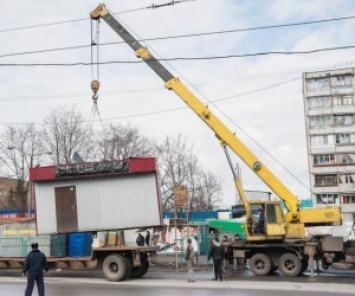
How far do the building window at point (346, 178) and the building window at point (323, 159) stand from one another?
8.95 ft

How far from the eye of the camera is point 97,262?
1853cm

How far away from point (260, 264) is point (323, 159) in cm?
6174

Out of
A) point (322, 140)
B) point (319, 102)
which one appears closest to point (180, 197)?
point (322, 140)

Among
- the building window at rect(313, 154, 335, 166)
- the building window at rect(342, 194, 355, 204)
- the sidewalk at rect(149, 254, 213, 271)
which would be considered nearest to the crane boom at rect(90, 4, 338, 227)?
the sidewalk at rect(149, 254, 213, 271)

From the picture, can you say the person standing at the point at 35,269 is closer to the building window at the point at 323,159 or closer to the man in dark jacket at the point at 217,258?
the man in dark jacket at the point at 217,258

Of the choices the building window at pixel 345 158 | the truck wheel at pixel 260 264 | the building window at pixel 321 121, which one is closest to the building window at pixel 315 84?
the building window at pixel 321 121

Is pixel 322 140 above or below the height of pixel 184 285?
above

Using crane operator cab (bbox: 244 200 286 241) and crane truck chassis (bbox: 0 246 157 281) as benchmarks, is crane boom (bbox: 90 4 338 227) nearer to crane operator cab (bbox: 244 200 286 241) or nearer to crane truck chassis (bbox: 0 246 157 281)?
crane operator cab (bbox: 244 200 286 241)

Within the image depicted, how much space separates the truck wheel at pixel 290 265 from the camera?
757 inches

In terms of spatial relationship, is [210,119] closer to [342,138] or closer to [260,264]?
[260,264]

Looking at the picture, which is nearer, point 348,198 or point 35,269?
point 35,269

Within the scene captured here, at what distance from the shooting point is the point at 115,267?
59.9ft

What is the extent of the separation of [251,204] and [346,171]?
60.4 meters

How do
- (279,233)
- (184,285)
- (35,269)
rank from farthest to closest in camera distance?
(279,233), (184,285), (35,269)
